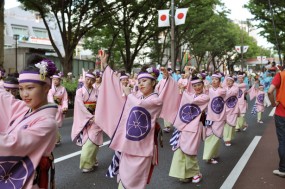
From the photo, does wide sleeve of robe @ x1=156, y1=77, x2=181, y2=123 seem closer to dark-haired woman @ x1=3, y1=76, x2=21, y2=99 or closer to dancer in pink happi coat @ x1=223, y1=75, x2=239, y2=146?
dark-haired woman @ x1=3, y1=76, x2=21, y2=99

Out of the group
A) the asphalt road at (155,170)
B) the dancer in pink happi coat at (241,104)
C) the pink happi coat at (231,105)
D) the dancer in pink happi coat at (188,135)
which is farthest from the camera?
the dancer in pink happi coat at (241,104)

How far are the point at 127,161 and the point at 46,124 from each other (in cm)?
179

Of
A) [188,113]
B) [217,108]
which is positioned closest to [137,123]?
[188,113]

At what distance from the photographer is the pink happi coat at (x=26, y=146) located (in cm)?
220

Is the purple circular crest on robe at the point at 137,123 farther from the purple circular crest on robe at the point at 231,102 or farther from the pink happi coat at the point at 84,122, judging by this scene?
the purple circular crest on robe at the point at 231,102

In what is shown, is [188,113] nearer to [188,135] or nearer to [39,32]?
[188,135]

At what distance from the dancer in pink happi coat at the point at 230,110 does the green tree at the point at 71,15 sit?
10057 millimetres

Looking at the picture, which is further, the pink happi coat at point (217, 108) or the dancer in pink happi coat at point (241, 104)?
the dancer in pink happi coat at point (241, 104)

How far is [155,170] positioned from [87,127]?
1338 millimetres

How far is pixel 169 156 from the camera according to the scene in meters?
7.07

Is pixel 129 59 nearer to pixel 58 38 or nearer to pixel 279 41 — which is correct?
pixel 279 41

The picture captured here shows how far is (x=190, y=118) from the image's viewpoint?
548 cm

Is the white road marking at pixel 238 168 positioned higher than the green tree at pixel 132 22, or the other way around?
the green tree at pixel 132 22

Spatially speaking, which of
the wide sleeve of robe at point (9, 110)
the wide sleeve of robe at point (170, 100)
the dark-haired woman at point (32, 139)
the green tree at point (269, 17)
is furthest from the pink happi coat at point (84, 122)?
the green tree at point (269, 17)
